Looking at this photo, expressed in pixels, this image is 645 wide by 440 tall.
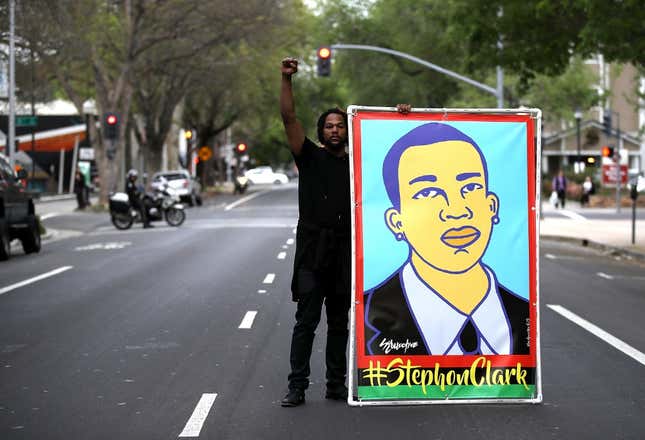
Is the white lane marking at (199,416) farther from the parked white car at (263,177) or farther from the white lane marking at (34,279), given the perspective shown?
the parked white car at (263,177)

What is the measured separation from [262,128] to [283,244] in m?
60.7

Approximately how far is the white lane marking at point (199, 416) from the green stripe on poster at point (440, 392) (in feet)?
3.23

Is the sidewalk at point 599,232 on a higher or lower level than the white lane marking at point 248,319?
lower

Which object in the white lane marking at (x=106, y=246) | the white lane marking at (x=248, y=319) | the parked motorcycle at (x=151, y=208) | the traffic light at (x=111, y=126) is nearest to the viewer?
the white lane marking at (x=248, y=319)

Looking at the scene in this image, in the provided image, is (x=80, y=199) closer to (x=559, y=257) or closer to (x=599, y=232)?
(x=599, y=232)

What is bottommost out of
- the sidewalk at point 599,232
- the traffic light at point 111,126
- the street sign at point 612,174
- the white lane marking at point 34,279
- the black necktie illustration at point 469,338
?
the sidewalk at point 599,232

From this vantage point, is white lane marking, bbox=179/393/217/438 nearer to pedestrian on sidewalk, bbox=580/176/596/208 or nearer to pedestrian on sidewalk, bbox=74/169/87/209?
pedestrian on sidewalk, bbox=74/169/87/209

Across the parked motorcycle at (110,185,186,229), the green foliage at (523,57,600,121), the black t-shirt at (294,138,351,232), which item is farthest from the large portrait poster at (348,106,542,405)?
the green foliage at (523,57,600,121)

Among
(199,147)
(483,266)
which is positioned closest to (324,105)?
(199,147)

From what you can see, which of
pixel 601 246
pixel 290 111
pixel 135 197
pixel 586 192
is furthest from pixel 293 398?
pixel 586 192

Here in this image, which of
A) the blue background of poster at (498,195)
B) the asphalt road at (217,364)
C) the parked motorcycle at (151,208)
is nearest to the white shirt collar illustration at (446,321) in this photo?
the blue background of poster at (498,195)

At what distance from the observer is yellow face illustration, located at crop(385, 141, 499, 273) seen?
305 inches

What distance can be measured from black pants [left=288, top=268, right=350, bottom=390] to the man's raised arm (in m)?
0.83

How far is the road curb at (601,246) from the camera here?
965 inches
